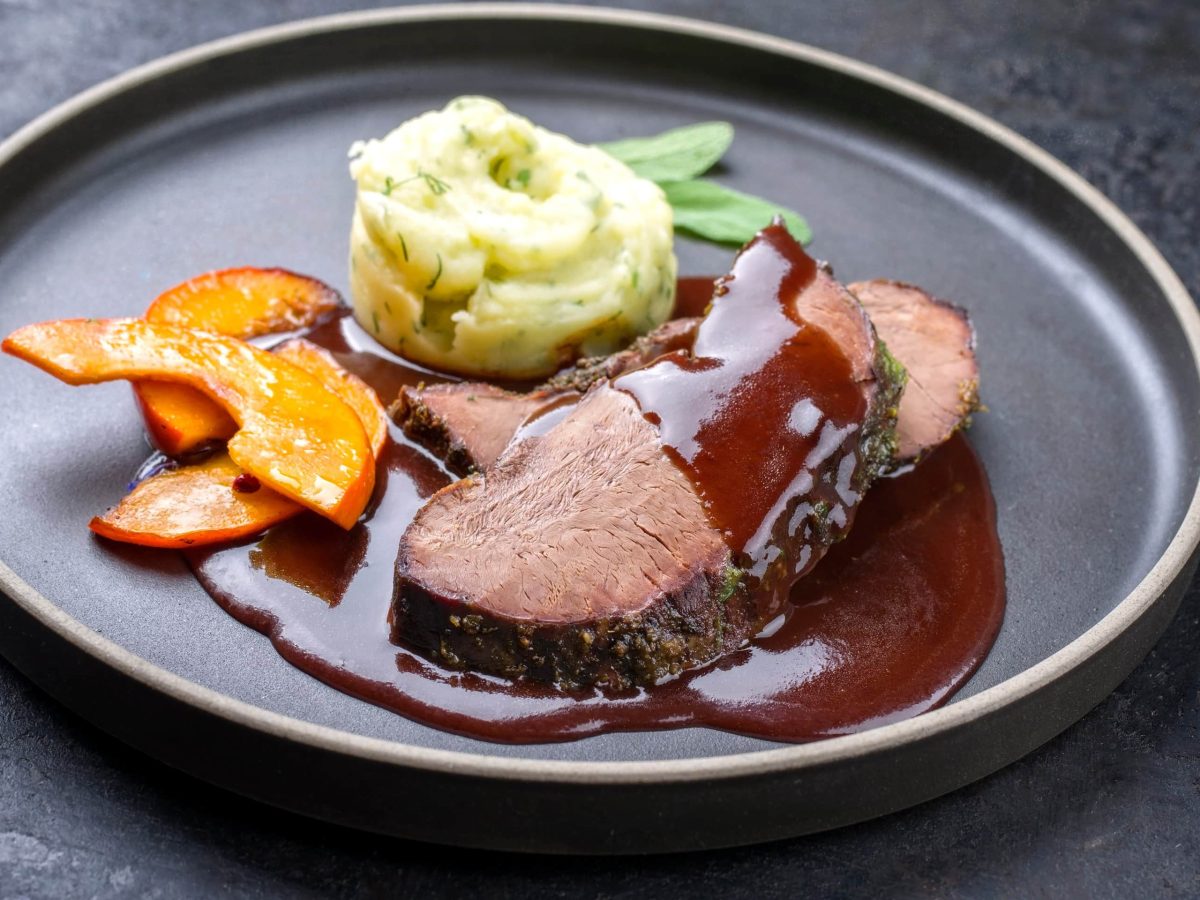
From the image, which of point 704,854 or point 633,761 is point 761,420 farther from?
point 704,854

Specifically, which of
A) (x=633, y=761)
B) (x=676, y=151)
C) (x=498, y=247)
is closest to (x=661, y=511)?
(x=633, y=761)

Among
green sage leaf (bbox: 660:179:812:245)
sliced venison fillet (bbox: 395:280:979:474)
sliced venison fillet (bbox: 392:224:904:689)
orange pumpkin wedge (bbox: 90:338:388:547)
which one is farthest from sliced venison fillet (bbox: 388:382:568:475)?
green sage leaf (bbox: 660:179:812:245)

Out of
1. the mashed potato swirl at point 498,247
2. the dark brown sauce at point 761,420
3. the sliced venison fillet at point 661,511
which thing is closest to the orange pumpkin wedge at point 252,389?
the sliced venison fillet at point 661,511

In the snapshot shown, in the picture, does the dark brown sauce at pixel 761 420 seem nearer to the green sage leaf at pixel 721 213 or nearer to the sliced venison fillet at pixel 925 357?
the sliced venison fillet at pixel 925 357

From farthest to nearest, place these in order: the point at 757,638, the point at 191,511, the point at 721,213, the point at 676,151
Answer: the point at 676,151 → the point at 721,213 → the point at 191,511 → the point at 757,638

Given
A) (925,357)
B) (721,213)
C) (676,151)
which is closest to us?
(925,357)

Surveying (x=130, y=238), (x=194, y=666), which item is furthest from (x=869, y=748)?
(x=130, y=238)

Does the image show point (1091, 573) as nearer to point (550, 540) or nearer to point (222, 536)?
point (550, 540)

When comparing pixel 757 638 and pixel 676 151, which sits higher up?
pixel 676 151
